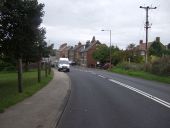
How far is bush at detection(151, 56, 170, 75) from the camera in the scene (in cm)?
4570

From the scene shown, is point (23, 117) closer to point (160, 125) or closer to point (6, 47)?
point (160, 125)

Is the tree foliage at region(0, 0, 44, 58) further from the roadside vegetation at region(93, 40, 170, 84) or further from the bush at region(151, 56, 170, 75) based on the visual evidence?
the bush at region(151, 56, 170, 75)

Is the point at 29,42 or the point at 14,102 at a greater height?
the point at 29,42

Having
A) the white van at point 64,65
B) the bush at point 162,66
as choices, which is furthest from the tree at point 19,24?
the white van at point 64,65

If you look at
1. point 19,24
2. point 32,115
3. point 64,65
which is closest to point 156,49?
point 64,65

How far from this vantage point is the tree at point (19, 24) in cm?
2616

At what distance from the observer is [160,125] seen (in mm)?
12102

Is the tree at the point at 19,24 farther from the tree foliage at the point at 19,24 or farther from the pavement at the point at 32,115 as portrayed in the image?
the pavement at the point at 32,115

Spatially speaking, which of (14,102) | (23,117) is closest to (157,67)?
(14,102)

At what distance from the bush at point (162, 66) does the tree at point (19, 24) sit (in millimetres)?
21353

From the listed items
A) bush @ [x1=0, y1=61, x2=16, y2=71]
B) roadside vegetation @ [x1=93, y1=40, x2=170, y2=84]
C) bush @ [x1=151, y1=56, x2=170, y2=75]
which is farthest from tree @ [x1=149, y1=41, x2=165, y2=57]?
bush @ [x1=151, y1=56, x2=170, y2=75]

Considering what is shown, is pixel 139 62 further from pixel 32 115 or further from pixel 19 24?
pixel 32 115

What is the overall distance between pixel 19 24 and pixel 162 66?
24542 millimetres

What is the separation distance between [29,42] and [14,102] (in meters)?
11.0
